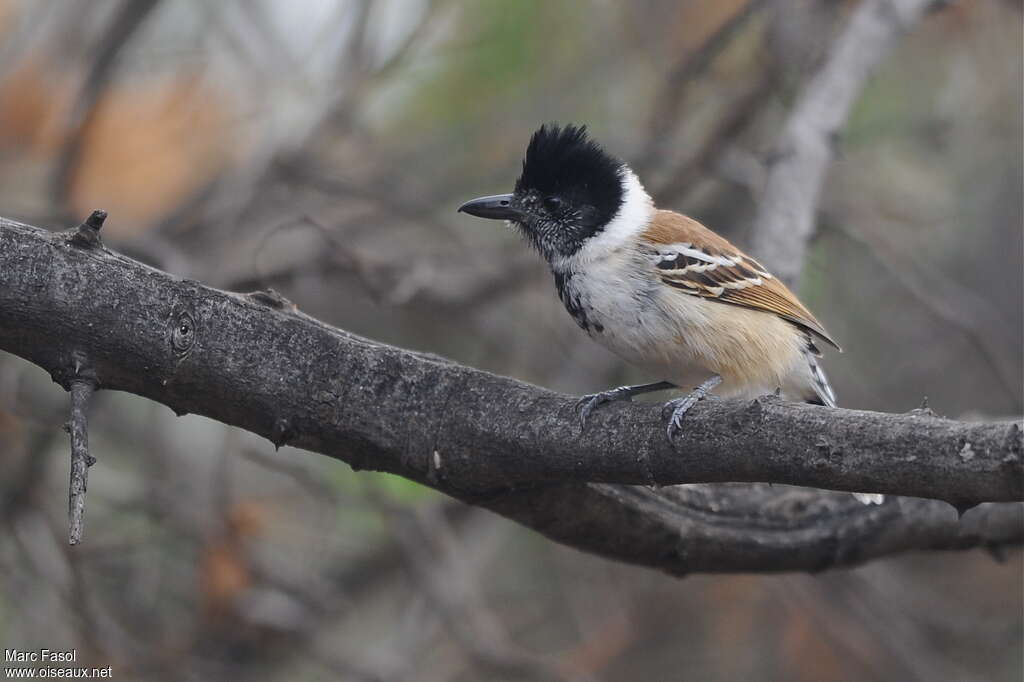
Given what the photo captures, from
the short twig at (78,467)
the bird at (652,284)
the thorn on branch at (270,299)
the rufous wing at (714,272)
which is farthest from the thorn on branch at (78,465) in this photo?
the rufous wing at (714,272)

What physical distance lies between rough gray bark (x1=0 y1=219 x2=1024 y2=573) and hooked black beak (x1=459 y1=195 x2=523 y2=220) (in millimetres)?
1237

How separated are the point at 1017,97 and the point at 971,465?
5.04 m

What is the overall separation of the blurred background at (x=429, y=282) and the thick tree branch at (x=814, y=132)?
16 cm

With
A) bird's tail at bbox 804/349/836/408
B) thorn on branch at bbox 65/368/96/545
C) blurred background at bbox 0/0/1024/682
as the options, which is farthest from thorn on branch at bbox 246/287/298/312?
bird's tail at bbox 804/349/836/408

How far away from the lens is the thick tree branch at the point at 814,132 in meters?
4.11

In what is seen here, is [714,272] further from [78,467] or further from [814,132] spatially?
[78,467]

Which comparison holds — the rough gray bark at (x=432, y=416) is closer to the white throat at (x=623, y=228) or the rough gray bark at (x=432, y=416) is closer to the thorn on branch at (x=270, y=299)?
the thorn on branch at (x=270, y=299)

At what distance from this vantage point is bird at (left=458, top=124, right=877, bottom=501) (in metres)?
3.48

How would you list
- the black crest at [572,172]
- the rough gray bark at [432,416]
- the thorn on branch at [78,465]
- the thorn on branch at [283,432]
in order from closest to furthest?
the thorn on branch at [78,465]
the rough gray bark at [432,416]
the thorn on branch at [283,432]
the black crest at [572,172]

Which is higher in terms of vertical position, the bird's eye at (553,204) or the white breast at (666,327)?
the bird's eye at (553,204)

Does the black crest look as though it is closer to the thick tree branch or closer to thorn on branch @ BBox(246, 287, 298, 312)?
the thick tree branch

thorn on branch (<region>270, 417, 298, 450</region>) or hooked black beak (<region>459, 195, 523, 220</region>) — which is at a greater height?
hooked black beak (<region>459, 195, 523, 220</region>)

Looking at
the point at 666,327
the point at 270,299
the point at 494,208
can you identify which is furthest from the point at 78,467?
the point at 494,208

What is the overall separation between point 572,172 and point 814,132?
1.04m
